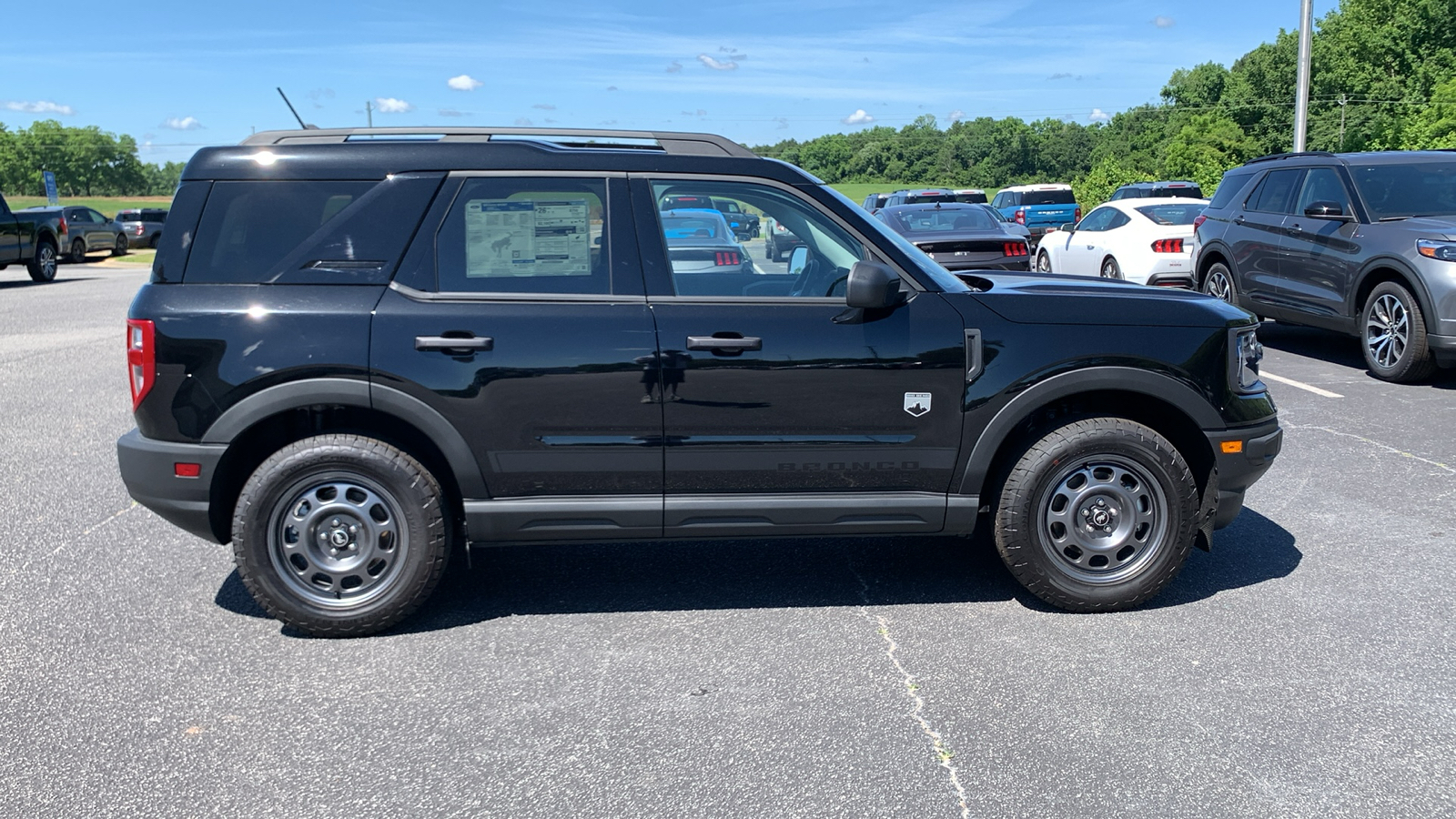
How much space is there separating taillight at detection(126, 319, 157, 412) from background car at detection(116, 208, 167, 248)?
4030 cm

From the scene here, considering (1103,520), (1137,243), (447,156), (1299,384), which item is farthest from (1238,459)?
(1137,243)

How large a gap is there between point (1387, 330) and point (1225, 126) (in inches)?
3588

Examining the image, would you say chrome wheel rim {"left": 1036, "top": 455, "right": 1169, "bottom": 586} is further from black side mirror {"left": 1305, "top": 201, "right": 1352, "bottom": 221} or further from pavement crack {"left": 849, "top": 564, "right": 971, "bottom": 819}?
black side mirror {"left": 1305, "top": 201, "right": 1352, "bottom": 221}

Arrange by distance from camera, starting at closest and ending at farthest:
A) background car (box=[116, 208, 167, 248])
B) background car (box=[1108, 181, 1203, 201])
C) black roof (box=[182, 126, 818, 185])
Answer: black roof (box=[182, 126, 818, 185]), background car (box=[1108, 181, 1203, 201]), background car (box=[116, 208, 167, 248])

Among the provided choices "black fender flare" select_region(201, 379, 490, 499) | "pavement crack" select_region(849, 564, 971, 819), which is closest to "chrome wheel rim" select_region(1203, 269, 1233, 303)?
"pavement crack" select_region(849, 564, 971, 819)

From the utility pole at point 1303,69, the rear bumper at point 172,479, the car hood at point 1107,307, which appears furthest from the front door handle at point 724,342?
the utility pole at point 1303,69

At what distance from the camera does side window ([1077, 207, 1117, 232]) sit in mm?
15156

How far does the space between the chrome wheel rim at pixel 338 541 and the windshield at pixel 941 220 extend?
41.2 feet

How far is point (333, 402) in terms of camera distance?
4.18 meters

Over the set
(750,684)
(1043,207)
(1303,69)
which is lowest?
(750,684)

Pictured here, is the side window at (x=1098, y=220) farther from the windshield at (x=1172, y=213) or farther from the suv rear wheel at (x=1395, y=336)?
the suv rear wheel at (x=1395, y=336)

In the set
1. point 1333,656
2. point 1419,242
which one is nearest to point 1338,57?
point 1419,242

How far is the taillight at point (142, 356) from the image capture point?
13.7 ft

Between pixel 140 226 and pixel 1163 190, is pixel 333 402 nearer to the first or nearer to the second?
pixel 1163 190
